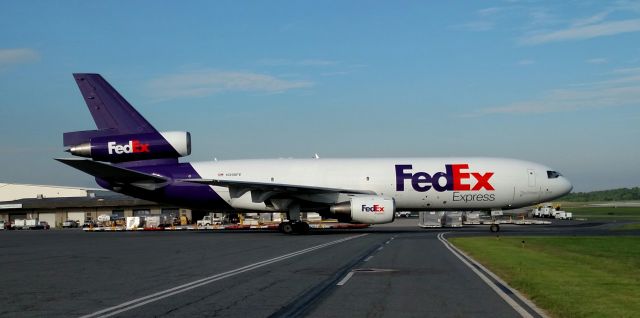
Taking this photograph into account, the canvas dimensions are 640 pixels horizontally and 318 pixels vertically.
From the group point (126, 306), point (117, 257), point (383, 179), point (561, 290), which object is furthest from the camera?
point (383, 179)

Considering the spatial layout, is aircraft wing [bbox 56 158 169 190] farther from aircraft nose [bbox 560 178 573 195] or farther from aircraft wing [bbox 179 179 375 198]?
aircraft nose [bbox 560 178 573 195]

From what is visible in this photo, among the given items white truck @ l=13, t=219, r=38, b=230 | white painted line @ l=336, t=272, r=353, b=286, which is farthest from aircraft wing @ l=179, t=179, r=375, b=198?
white truck @ l=13, t=219, r=38, b=230

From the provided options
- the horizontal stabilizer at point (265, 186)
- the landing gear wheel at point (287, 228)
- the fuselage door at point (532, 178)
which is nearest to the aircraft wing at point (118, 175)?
the horizontal stabilizer at point (265, 186)

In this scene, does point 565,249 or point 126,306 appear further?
point 565,249

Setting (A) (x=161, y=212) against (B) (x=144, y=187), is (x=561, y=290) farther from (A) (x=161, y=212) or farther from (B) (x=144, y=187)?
(A) (x=161, y=212)

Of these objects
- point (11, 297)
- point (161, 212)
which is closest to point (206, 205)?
point (11, 297)

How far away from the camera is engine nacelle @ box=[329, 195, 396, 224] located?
44.5m

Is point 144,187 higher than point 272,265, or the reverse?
point 144,187

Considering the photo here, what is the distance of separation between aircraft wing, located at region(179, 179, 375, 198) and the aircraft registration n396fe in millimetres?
92

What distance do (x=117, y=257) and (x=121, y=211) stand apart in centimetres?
7463

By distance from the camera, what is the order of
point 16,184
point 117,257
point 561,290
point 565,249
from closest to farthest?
point 561,290, point 117,257, point 565,249, point 16,184

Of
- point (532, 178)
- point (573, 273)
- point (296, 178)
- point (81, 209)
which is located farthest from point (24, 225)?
point (573, 273)

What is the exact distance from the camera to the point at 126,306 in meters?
13.2

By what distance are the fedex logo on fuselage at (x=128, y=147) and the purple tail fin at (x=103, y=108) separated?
78 centimetres
